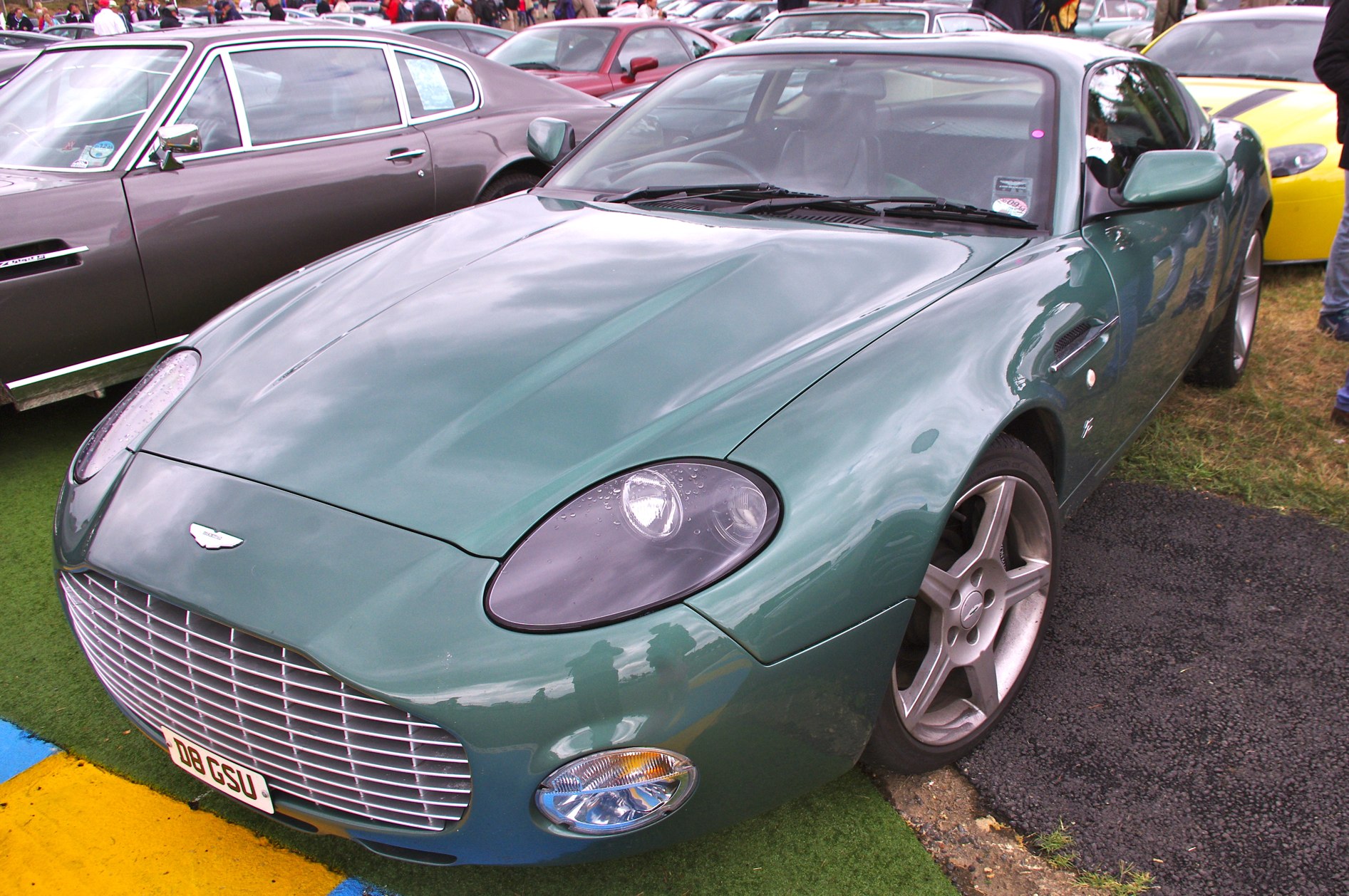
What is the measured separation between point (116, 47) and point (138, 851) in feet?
12.1

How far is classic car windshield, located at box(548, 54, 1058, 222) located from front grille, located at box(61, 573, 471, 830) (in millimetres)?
1765

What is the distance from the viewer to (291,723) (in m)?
1.50

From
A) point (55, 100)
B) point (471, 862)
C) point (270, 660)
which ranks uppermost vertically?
point (55, 100)

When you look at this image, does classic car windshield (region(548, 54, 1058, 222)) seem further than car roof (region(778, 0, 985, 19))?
No

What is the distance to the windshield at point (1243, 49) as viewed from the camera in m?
5.93

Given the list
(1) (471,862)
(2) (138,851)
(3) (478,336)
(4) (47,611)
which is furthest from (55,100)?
(1) (471,862)

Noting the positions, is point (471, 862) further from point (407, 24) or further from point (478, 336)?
point (407, 24)

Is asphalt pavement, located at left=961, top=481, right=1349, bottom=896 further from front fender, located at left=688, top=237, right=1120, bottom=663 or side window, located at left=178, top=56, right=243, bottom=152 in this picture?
side window, located at left=178, top=56, right=243, bottom=152

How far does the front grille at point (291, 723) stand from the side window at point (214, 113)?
2825 mm

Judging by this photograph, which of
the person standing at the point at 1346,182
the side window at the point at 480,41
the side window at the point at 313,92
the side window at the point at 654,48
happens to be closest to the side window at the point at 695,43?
the side window at the point at 654,48

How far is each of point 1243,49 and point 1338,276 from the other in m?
2.61

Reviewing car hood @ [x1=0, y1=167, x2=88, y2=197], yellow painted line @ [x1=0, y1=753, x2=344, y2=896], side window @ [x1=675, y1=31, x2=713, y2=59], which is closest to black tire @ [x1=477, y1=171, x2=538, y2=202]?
car hood @ [x1=0, y1=167, x2=88, y2=197]

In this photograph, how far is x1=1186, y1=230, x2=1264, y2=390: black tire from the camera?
373 cm

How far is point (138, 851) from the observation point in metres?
1.88
